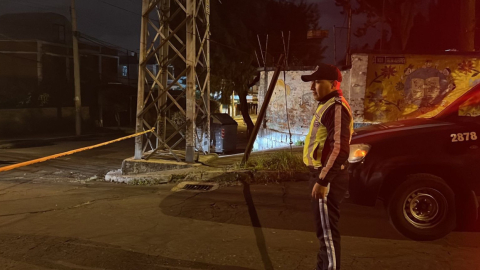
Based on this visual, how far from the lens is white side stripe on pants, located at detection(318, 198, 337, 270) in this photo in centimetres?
323

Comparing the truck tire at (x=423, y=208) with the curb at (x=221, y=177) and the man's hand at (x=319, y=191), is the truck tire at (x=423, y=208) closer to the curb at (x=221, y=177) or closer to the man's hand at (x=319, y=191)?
the man's hand at (x=319, y=191)

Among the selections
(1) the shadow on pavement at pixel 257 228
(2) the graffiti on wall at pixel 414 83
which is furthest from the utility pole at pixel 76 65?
(1) the shadow on pavement at pixel 257 228

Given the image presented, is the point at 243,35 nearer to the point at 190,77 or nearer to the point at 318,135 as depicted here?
the point at 190,77

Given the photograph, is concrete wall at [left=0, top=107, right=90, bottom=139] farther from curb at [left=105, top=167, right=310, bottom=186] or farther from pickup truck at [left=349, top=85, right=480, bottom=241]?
pickup truck at [left=349, top=85, right=480, bottom=241]

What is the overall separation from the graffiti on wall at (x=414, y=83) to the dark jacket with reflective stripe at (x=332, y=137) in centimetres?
767

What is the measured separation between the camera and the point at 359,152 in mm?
4520

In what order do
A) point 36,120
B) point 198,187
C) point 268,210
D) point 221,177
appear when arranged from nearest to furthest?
1. point 268,210
2. point 198,187
3. point 221,177
4. point 36,120

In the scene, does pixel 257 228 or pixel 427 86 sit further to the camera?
pixel 427 86

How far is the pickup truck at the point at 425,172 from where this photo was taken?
435 cm

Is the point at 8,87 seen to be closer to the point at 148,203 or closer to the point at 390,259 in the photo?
the point at 148,203

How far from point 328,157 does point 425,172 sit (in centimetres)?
182

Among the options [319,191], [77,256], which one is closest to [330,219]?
[319,191]

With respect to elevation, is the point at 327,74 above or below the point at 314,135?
above

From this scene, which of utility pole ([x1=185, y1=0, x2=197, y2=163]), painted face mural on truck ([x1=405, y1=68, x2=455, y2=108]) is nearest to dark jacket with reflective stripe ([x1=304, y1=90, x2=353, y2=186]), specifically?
utility pole ([x1=185, y1=0, x2=197, y2=163])
